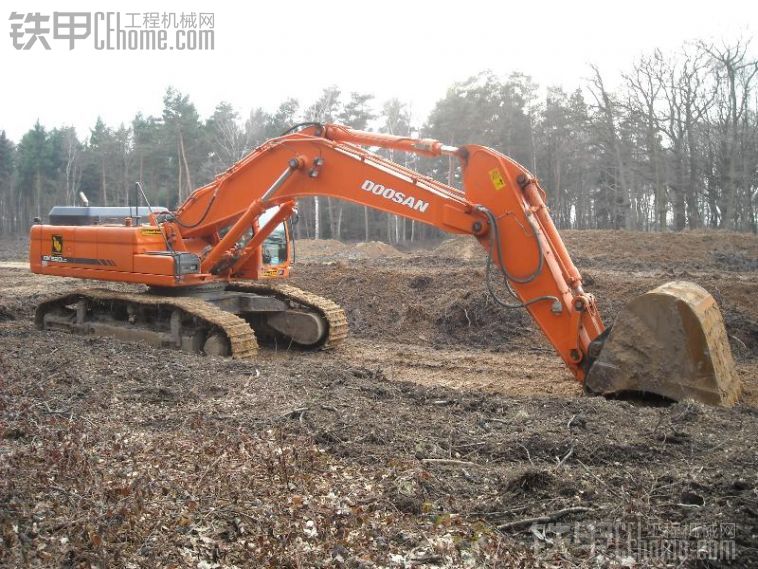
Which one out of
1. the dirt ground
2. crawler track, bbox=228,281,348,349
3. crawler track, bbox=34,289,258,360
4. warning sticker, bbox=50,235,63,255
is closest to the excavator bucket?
the dirt ground

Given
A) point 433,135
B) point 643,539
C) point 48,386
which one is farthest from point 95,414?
point 433,135

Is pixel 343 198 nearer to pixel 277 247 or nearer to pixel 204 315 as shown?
pixel 204 315

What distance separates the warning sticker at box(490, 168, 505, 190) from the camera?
6496mm

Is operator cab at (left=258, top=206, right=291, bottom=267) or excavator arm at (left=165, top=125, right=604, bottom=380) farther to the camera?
operator cab at (left=258, top=206, right=291, bottom=267)

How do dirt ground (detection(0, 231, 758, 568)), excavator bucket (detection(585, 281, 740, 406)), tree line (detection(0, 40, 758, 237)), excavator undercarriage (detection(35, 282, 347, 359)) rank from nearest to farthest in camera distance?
1. dirt ground (detection(0, 231, 758, 568))
2. excavator bucket (detection(585, 281, 740, 406))
3. excavator undercarriage (detection(35, 282, 347, 359))
4. tree line (detection(0, 40, 758, 237))

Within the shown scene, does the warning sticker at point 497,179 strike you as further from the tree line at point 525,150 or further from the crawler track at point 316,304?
the tree line at point 525,150

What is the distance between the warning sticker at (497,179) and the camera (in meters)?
6.50

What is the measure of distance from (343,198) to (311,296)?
8.11ft

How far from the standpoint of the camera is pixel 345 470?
4285 mm

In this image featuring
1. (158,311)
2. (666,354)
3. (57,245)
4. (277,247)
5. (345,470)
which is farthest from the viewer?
(277,247)

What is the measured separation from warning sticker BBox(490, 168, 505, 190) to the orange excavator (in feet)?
0.04

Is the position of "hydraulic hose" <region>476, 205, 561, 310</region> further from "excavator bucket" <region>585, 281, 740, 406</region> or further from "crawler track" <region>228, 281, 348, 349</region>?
"crawler track" <region>228, 281, 348, 349</region>

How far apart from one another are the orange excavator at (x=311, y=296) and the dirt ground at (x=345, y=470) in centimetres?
59

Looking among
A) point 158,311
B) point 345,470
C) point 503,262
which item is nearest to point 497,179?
point 503,262
